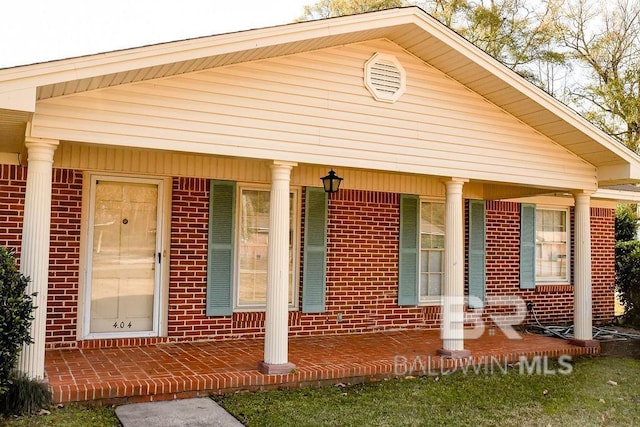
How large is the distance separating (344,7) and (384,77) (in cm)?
1338

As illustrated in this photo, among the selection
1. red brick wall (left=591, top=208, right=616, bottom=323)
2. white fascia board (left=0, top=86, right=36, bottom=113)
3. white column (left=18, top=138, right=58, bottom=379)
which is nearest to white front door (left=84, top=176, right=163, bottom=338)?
white column (left=18, top=138, right=58, bottom=379)

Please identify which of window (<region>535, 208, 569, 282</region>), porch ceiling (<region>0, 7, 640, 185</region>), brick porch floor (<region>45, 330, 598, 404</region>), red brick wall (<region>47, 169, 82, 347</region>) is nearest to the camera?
porch ceiling (<region>0, 7, 640, 185</region>)

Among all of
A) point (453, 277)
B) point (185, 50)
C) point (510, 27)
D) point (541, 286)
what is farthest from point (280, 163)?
point (510, 27)

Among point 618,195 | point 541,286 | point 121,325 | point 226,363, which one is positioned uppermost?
point 618,195

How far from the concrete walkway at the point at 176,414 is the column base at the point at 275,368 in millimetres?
724

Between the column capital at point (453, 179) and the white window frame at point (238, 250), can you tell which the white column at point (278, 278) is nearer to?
the white window frame at point (238, 250)

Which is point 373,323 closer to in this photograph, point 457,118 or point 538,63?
point 457,118

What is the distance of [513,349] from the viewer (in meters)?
7.70

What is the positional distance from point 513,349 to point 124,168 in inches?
223

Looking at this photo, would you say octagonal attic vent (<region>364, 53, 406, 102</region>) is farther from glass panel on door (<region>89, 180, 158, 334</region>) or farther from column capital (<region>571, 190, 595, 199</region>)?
column capital (<region>571, 190, 595, 199</region>)

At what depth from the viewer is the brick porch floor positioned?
5211mm

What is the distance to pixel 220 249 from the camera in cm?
746

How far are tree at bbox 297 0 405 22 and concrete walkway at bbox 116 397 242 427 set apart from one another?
49.8 feet

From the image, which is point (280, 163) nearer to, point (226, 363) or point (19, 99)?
point (226, 363)
